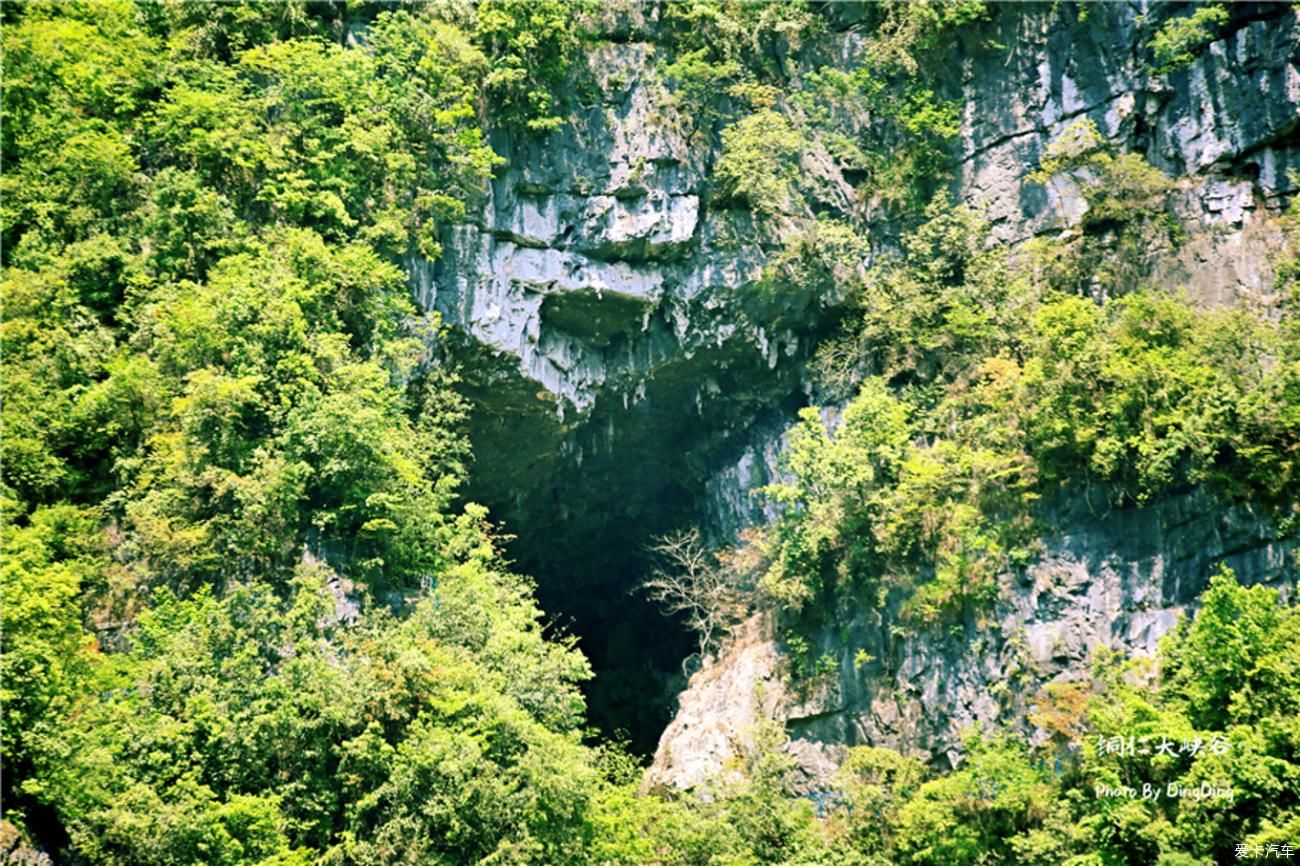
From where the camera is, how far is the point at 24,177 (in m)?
18.9

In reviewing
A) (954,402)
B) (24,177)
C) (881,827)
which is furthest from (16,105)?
(881,827)

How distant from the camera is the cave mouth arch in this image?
22547 mm

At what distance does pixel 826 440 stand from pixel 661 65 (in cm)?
669

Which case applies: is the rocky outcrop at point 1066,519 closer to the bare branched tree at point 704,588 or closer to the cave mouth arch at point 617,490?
the bare branched tree at point 704,588

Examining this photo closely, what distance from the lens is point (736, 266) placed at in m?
21.8

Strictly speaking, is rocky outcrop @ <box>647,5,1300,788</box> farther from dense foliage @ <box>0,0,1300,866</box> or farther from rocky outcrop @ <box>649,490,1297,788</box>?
dense foliage @ <box>0,0,1300,866</box>

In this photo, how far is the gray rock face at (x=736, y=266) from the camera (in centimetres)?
1853

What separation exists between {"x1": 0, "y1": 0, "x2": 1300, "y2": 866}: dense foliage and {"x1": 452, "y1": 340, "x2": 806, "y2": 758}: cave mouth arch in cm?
200

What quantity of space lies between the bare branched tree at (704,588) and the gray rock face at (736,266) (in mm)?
564

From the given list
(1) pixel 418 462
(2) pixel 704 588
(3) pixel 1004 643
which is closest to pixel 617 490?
(2) pixel 704 588

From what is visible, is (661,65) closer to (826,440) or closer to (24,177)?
(826,440)

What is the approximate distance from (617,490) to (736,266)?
5.36 meters

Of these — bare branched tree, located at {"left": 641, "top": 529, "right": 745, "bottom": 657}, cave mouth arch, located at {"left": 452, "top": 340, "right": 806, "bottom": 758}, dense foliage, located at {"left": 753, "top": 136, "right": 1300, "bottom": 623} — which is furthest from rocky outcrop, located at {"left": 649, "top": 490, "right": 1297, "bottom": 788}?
cave mouth arch, located at {"left": 452, "top": 340, "right": 806, "bottom": 758}

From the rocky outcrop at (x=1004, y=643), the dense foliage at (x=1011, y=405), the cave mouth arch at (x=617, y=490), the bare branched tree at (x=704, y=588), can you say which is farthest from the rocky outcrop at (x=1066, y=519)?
the cave mouth arch at (x=617, y=490)
